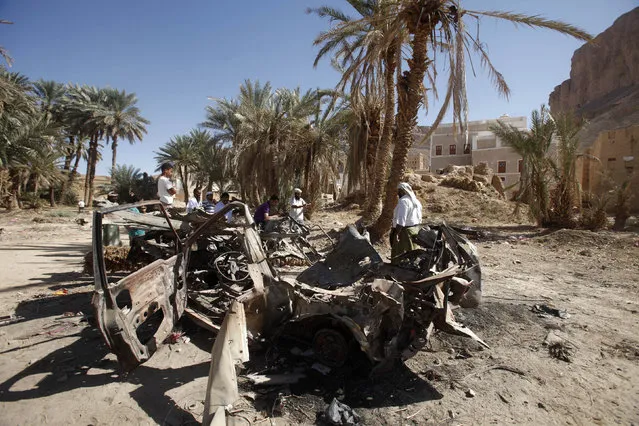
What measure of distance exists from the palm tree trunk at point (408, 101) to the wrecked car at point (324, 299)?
20.3 ft

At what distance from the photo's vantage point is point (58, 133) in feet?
72.5

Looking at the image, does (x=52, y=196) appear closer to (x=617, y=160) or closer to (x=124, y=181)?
(x=124, y=181)

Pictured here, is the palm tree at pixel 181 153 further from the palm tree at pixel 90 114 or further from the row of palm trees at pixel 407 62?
the row of palm trees at pixel 407 62

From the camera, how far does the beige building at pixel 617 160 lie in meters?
17.6

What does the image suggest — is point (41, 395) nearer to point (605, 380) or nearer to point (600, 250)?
point (605, 380)

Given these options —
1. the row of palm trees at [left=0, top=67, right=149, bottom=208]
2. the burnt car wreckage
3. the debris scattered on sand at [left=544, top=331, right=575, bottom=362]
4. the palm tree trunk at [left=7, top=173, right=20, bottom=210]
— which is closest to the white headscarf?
the burnt car wreckage

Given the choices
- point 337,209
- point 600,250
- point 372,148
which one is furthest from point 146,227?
point 337,209

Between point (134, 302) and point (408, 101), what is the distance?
9235mm

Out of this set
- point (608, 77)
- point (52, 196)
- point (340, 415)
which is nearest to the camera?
point (340, 415)

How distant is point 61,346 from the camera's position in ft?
14.2

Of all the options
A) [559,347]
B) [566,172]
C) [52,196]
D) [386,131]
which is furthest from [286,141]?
[52,196]

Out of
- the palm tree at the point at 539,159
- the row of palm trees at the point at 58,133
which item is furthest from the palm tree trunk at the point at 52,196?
the palm tree at the point at 539,159

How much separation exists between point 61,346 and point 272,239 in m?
3.09

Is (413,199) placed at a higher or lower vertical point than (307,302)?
higher
